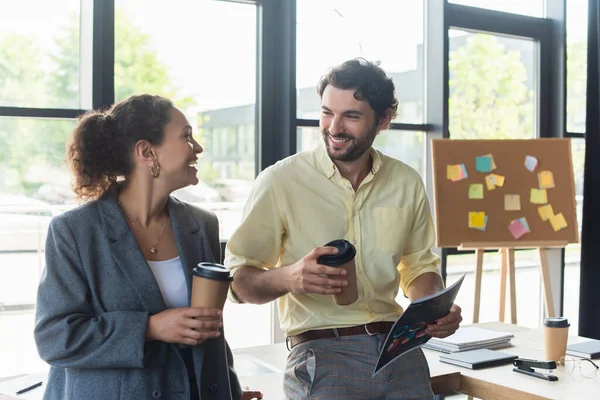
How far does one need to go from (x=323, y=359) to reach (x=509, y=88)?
330 centimetres

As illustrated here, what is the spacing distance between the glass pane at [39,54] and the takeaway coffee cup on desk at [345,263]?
2.00 meters

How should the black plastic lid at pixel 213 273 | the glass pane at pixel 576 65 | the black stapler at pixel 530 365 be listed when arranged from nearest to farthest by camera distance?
the black plastic lid at pixel 213 273 < the black stapler at pixel 530 365 < the glass pane at pixel 576 65

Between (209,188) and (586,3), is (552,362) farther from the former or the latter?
(586,3)

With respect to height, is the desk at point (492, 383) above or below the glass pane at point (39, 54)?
below

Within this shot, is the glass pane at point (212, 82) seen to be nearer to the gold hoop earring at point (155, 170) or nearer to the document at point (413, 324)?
the gold hoop earring at point (155, 170)

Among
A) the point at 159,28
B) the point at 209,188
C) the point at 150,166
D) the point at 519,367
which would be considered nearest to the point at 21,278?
the point at 209,188

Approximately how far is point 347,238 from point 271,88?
183 centimetres

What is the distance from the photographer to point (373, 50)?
4340 millimetres

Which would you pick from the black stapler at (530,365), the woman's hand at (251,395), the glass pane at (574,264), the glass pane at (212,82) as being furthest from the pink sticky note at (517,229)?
the woman's hand at (251,395)

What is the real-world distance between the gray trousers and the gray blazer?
0.34 metres

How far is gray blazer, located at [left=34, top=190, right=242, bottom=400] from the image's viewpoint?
1.67 metres

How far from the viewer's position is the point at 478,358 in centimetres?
248

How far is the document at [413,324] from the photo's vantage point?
1841 mm

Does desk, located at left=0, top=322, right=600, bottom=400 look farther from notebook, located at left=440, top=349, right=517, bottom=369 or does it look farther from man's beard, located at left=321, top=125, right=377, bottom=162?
man's beard, located at left=321, top=125, right=377, bottom=162
